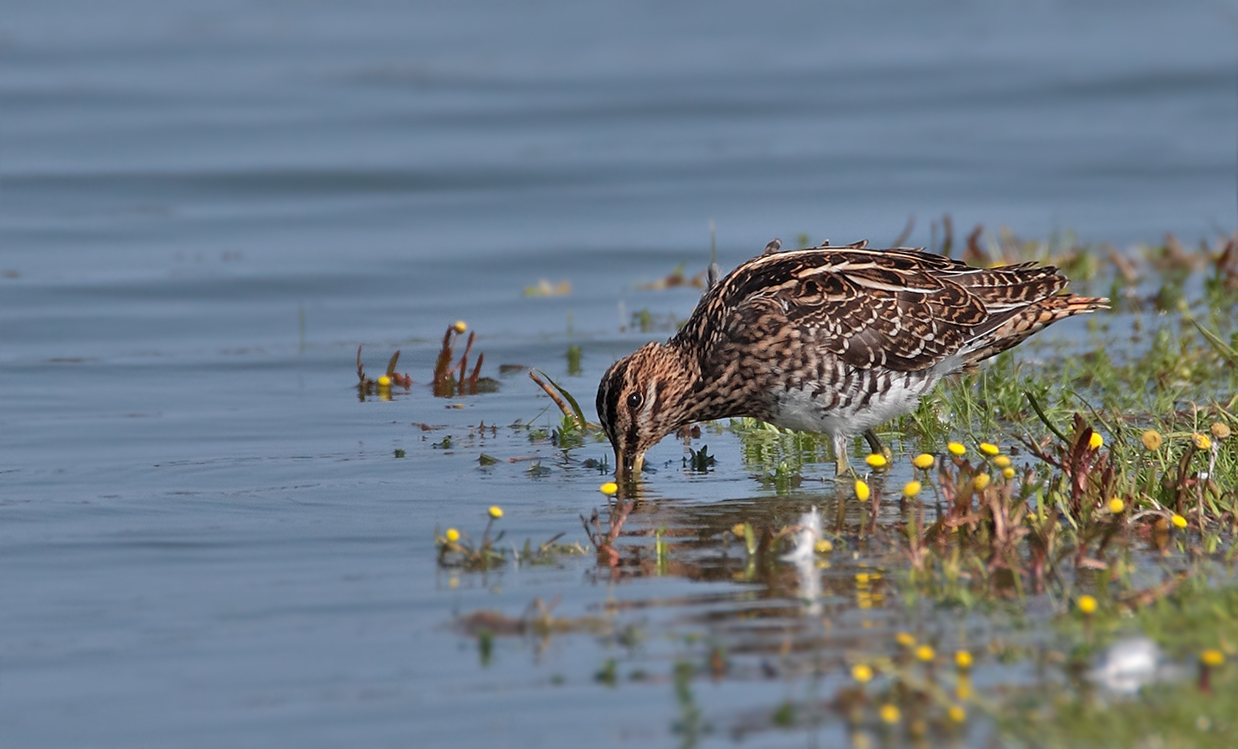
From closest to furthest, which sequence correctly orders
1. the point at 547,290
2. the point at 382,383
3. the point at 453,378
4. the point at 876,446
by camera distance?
1. the point at 876,446
2. the point at 382,383
3. the point at 453,378
4. the point at 547,290

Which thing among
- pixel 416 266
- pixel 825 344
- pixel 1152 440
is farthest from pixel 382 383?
pixel 1152 440

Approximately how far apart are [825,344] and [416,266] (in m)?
6.75

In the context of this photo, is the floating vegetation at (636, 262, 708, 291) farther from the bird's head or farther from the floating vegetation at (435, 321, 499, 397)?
the bird's head

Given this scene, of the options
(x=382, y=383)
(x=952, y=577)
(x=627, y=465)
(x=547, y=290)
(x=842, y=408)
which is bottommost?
(x=952, y=577)

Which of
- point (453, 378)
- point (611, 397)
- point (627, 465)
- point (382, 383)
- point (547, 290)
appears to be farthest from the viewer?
point (547, 290)

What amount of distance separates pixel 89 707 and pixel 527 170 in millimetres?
12686

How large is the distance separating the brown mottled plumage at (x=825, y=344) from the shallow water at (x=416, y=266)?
41cm

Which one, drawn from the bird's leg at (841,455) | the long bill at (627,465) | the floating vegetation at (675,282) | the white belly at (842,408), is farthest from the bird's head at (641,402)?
the floating vegetation at (675,282)

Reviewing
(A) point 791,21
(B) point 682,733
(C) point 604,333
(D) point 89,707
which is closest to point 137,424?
(C) point 604,333

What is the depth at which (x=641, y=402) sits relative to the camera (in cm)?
862

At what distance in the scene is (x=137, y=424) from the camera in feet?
33.6

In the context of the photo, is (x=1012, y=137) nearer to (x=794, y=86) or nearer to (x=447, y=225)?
(x=794, y=86)

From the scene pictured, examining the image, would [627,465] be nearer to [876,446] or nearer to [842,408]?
[842,408]

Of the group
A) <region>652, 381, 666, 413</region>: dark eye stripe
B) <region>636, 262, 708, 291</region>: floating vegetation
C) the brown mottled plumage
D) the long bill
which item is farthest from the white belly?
<region>636, 262, 708, 291</region>: floating vegetation
